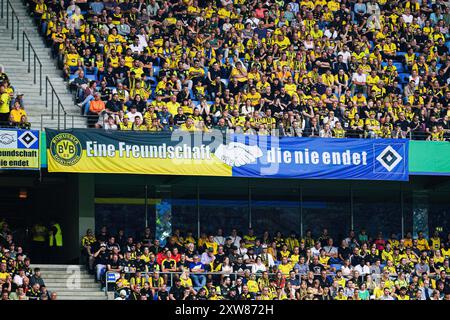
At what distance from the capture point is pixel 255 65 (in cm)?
3053

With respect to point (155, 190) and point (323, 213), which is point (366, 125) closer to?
point (323, 213)

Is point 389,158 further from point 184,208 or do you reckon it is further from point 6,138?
point 6,138

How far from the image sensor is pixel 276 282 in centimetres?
2572

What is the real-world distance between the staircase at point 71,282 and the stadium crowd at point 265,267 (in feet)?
1.05

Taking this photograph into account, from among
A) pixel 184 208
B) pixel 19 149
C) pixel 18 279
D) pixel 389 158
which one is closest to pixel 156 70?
pixel 184 208

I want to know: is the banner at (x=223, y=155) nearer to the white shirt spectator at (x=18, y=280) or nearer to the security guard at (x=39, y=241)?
the security guard at (x=39, y=241)

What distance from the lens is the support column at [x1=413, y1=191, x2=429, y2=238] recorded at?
102 feet

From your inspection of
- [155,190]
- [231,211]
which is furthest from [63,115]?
[231,211]

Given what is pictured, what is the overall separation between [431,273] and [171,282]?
305 inches

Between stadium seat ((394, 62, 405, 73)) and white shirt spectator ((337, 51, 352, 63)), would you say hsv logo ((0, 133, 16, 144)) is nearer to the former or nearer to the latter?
white shirt spectator ((337, 51, 352, 63))

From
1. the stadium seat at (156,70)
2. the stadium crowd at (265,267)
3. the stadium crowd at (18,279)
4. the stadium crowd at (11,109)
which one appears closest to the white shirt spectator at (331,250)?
the stadium crowd at (265,267)

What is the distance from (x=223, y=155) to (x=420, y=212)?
7606 mm

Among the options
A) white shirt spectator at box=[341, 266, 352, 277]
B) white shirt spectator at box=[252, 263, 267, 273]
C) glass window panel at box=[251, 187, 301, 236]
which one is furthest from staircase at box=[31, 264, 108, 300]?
white shirt spectator at box=[341, 266, 352, 277]

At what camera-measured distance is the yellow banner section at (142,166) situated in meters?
25.8
